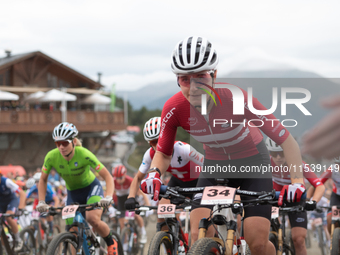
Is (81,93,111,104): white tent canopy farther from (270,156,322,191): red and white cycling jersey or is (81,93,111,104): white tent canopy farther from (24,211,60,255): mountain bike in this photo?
(270,156,322,191): red and white cycling jersey

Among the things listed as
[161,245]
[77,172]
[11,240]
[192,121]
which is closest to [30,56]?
[11,240]

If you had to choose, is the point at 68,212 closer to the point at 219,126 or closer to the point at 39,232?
the point at 219,126

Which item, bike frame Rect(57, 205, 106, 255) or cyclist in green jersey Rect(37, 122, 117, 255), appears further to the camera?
cyclist in green jersey Rect(37, 122, 117, 255)

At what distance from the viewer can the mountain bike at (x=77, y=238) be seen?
5.11 meters

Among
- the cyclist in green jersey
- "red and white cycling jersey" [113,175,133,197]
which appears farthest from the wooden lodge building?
the cyclist in green jersey

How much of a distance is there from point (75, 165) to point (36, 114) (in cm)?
3125

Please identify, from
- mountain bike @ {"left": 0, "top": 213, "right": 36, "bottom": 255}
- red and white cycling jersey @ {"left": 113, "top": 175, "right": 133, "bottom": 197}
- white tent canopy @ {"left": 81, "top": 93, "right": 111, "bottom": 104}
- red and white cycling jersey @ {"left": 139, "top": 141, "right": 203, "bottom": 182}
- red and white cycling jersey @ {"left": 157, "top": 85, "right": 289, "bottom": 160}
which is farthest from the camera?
white tent canopy @ {"left": 81, "top": 93, "right": 111, "bottom": 104}

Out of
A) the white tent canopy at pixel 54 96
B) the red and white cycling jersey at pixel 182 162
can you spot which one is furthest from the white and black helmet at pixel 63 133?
the white tent canopy at pixel 54 96

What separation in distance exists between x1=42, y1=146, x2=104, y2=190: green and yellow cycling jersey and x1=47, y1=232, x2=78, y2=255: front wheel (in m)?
1.36

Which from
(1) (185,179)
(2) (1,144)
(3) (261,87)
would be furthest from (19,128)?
(3) (261,87)

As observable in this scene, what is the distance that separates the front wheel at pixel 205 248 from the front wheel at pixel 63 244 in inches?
95.0

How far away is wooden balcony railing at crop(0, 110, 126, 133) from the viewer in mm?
35531

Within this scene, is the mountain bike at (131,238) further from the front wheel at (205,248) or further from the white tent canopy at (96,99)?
the white tent canopy at (96,99)

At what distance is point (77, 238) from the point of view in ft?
18.2
